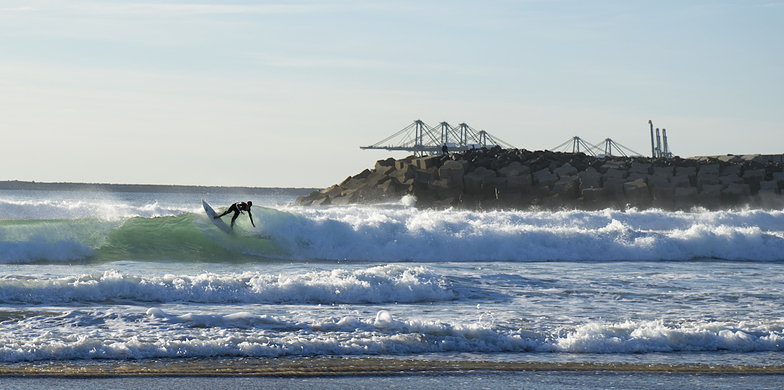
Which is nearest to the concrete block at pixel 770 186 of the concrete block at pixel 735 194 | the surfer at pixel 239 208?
the concrete block at pixel 735 194

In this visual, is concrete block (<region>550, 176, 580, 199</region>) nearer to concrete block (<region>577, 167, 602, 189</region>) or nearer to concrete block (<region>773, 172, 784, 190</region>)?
concrete block (<region>577, 167, 602, 189</region>)

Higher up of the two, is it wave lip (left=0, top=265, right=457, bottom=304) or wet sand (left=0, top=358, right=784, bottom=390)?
wave lip (left=0, top=265, right=457, bottom=304)

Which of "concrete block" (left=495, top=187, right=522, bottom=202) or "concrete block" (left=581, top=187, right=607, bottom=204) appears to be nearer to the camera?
"concrete block" (left=581, top=187, right=607, bottom=204)

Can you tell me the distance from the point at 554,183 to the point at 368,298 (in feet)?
97.3

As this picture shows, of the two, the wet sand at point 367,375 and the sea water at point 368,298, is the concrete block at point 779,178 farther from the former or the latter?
the wet sand at point 367,375

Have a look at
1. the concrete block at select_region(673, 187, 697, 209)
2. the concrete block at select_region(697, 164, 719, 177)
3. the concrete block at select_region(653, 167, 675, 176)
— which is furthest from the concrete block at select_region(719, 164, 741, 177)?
the concrete block at select_region(673, 187, 697, 209)

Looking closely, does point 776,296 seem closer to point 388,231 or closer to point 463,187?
point 388,231

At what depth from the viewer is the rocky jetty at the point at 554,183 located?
37469 mm

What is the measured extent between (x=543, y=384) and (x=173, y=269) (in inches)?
424

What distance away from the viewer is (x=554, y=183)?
3822cm

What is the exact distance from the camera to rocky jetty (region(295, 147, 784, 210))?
37469 mm

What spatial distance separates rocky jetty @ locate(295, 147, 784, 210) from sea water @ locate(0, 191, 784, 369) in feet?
55.2

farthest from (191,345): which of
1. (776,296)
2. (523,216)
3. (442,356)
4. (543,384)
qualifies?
(523,216)

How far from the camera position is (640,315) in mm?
9383
